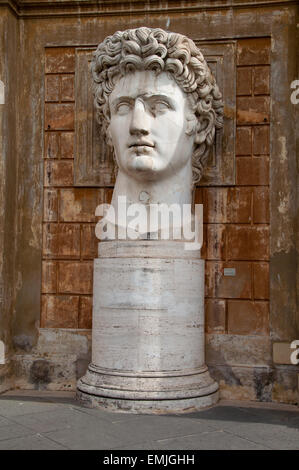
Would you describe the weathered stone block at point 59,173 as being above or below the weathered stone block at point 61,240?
above

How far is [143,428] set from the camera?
4906mm

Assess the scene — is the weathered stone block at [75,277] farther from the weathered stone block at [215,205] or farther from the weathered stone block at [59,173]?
the weathered stone block at [215,205]

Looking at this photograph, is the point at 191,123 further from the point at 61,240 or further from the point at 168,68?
the point at 61,240

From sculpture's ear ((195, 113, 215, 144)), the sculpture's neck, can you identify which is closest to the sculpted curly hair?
sculpture's ear ((195, 113, 215, 144))

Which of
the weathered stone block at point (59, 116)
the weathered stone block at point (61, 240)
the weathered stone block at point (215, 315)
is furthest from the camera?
the weathered stone block at point (59, 116)

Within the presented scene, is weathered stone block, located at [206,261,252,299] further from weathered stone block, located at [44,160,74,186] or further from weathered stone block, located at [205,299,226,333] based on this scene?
weathered stone block, located at [44,160,74,186]

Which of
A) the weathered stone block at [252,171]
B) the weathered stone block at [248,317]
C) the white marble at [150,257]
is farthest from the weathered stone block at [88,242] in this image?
the weathered stone block at [252,171]

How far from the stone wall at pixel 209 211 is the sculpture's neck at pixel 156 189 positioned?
0.57 m

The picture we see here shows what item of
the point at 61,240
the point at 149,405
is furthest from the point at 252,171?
the point at 149,405

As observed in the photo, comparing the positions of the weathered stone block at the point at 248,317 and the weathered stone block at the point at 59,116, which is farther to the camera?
the weathered stone block at the point at 59,116

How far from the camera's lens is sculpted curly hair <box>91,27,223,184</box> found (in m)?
5.79

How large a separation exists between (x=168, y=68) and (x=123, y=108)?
0.62 metres

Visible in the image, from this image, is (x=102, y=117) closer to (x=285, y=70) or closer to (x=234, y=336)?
(x=285, y=70)

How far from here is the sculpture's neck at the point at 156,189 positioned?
5.94m
